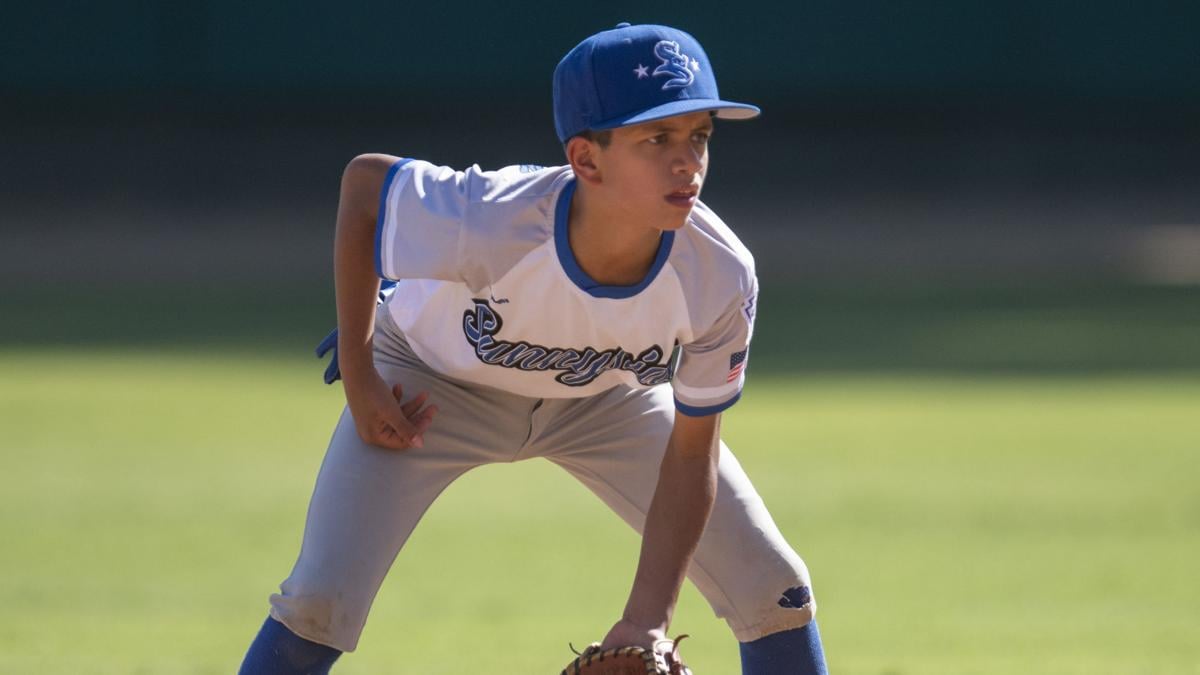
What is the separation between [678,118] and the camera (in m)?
3.36

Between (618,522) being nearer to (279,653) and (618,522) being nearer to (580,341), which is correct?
(580,341)

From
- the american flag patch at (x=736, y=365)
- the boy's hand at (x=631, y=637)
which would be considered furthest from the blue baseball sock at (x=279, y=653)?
the american flag patch at (x=736, y=365)

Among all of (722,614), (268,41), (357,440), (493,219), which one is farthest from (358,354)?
(268,41)

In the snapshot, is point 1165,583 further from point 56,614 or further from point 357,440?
point 56,614

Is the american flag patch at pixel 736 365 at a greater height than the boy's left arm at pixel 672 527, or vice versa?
the american flag patch at pixel 736 365

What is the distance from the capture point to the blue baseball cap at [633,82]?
3320mm

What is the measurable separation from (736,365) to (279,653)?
1124 mm

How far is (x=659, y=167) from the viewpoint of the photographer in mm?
3357

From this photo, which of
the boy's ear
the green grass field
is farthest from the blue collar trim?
the green grass field

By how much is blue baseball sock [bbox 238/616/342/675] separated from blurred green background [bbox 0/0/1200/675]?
1.34 m

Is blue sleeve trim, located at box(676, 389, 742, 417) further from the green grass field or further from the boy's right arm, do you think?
the green grass field

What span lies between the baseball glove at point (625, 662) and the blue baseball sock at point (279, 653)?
54 centimetres

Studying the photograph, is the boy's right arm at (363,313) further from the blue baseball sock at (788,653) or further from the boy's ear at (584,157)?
the blue baseball sock at (788,653)

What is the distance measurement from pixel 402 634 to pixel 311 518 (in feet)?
5.85
